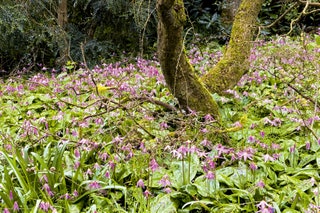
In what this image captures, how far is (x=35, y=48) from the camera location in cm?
759

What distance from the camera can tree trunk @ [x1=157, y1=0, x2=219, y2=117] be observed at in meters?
2.79

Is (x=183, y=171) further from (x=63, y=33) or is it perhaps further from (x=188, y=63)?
(x=63, y=33)

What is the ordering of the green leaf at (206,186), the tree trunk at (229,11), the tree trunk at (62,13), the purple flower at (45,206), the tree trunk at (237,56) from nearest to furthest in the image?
the purple flower at (45,206) < the green leaf at (206,186) < the tree trunk at (237,56) < the tree trunk at (62,13) < the tree trunk at (229,11)

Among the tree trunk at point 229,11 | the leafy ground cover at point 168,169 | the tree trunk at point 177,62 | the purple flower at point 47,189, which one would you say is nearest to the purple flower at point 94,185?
the leafy ground cover at point 168,169

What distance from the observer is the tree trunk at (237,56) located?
3.89 meters

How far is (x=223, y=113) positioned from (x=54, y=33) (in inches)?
159

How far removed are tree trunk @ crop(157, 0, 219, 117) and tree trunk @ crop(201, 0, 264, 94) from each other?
594 mm

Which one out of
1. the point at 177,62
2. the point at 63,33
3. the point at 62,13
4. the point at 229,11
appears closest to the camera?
the point at 177,62

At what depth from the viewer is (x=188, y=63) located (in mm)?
3199

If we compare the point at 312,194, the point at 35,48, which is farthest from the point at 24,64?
the point at 312,194

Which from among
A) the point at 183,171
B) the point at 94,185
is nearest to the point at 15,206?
the point at 94,185

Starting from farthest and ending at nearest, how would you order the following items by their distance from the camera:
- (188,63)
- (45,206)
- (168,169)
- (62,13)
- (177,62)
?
(62,13), (188,63), (177,62), (168,169), (45,206)

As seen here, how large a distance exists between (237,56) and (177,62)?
4.09 ft

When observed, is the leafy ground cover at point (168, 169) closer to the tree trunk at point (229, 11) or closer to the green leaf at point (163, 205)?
the green leaf at point (163, 205)
